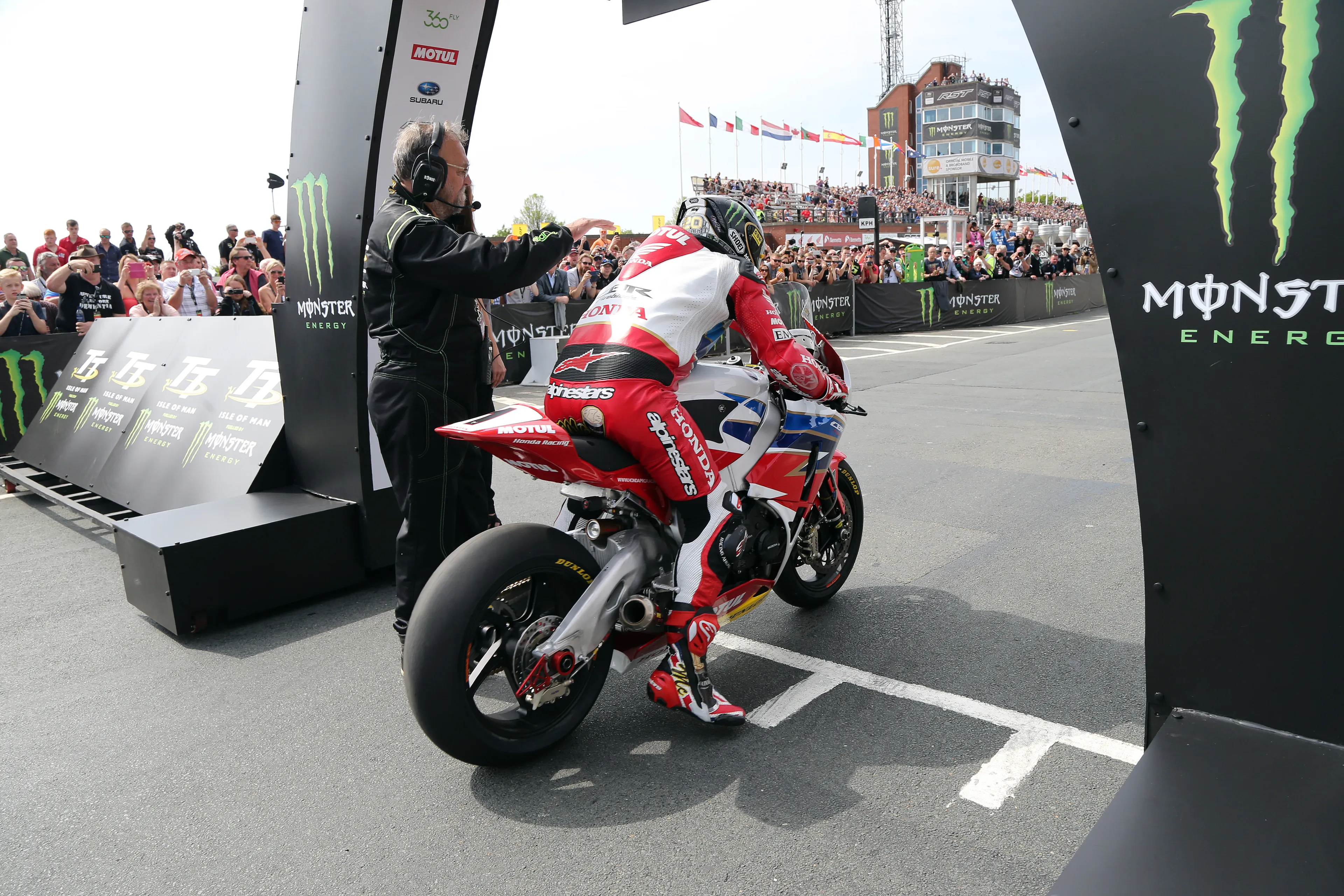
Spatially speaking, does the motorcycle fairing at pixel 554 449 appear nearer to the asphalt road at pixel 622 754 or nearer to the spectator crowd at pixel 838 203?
the asphalt road at pixel 622 754

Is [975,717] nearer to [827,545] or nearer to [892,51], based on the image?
[827,545]

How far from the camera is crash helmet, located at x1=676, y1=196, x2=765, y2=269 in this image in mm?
3377

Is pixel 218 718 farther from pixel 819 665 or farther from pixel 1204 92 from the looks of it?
pixel 1204 92

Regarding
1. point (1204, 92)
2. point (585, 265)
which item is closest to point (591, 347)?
point (1204, 92)

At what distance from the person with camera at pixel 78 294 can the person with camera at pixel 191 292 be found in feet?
2.10

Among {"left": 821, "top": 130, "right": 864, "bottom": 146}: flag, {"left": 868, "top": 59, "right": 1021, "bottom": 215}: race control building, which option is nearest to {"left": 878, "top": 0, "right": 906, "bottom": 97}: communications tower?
{"left": 868, "top": 59, "right": 1021, "bottom": 215}: race control building

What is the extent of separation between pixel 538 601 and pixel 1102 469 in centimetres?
531

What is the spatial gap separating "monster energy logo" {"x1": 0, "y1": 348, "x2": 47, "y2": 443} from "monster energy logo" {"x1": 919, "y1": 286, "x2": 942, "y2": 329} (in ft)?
55.8

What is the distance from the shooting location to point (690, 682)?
3.13 metres

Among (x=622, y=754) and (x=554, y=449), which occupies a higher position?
(x=554, y=449)

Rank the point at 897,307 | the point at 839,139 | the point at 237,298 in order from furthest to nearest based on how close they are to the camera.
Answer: the point at 839,139, the point at 897,307, the point at 237,298

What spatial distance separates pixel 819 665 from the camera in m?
3.72

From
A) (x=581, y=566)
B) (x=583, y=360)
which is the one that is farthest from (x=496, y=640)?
(x=583, y=360)

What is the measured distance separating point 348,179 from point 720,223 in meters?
2.12
